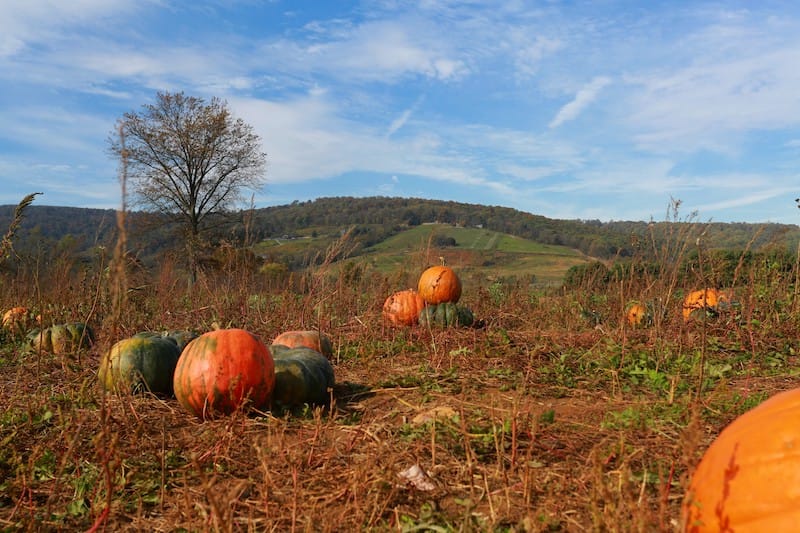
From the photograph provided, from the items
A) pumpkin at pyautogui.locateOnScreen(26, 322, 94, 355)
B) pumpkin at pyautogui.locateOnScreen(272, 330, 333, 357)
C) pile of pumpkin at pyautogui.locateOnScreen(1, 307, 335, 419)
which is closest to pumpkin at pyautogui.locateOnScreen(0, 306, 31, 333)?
pumpkin at pyautogui.locateOnScreen(26, 322, 94, 355)

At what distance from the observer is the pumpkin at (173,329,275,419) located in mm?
4352

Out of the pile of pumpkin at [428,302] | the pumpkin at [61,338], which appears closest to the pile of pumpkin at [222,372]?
the pumpkin at [61,338]

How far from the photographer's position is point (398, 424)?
4055 mm

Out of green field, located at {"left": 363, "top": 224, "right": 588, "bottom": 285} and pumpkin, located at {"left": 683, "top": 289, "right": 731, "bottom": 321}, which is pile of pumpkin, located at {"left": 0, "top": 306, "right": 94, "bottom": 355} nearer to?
pumpkin, located at {"left": 683, "top": 289, "right": 731, "bottom": 321}

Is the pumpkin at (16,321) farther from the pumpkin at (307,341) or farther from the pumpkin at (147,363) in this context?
the pumpkin at (307,341)

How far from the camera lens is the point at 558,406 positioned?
463cm

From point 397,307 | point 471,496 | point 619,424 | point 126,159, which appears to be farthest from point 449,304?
point 126,159

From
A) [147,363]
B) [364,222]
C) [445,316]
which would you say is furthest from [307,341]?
[364,222]

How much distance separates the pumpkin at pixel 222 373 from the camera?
4352 mm

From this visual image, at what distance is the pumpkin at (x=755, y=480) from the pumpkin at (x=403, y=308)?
6830 mm

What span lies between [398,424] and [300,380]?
3.47 ft

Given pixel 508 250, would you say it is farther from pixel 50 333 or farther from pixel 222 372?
pixel 222 372

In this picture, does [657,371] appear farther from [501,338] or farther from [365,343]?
[365,343]

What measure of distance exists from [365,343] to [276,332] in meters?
1.47
